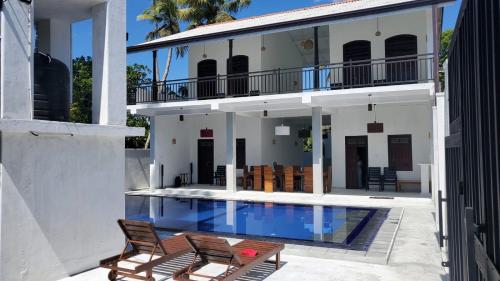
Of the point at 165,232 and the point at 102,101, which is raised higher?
the point at 102,101

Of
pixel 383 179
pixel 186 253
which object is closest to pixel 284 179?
pixel 383 179

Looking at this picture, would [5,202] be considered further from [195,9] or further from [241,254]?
[195,9]

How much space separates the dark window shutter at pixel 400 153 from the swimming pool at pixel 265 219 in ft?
15.7

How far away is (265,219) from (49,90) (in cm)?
688

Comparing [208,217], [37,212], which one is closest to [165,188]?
[208,217]

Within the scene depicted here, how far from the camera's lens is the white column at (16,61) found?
4840mm

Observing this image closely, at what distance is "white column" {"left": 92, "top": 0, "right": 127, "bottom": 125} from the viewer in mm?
6246

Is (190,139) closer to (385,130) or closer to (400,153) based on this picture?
(385,130)

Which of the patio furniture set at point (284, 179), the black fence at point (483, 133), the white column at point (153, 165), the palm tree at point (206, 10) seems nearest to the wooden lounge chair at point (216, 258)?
the black fence at point (483, 133)

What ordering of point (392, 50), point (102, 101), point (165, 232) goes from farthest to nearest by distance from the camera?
1. point (392, 50)
2. point (165, 232)
3. point (102, 101)

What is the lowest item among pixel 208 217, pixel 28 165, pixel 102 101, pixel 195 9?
pixel 208 217

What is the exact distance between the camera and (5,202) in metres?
4.77

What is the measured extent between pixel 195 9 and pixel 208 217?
1944 centimetres

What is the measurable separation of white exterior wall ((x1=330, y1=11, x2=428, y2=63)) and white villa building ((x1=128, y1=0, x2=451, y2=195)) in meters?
0.04
